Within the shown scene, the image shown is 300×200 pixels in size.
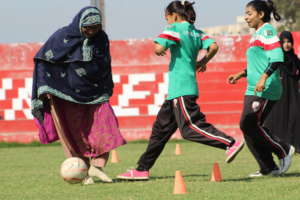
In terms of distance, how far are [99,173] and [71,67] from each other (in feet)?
3.56

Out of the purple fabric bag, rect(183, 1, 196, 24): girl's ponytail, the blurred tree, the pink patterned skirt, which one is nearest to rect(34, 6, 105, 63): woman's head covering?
the pink patterned skirt

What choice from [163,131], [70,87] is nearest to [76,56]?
[70,87]

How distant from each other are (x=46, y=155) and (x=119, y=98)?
4.65 metres

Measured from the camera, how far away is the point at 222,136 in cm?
777

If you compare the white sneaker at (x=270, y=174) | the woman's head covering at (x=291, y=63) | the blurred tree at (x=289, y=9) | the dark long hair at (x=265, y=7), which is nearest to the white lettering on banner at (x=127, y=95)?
the woman's head covering at (x=291, y=63)

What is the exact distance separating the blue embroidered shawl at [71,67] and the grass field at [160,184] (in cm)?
89

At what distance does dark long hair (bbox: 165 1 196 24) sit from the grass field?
1592 millimetres

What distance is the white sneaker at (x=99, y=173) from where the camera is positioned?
824cm

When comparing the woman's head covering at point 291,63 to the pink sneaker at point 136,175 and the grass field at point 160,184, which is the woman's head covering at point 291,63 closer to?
the grass field at point 160,184

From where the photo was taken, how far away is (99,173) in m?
8.30

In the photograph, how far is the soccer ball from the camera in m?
7.88

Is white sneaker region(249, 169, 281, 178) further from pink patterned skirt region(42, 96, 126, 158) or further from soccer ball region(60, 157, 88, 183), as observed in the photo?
soccer ball region(60, 157, 88, 183)

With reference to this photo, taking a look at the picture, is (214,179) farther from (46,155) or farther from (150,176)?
(46,155)

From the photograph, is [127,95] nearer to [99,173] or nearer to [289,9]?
[99,173]
